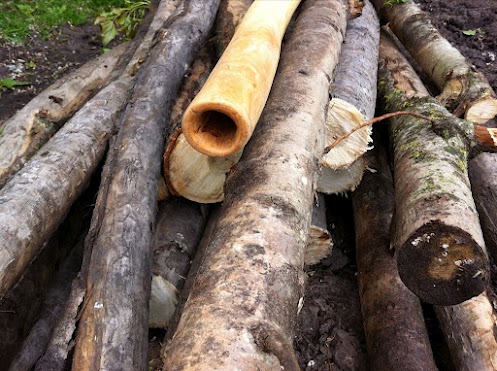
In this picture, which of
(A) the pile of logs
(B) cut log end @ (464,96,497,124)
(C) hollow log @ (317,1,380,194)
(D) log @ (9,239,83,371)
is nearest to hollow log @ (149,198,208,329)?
(A) the pile of logs

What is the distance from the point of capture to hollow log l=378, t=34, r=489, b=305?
236 cm

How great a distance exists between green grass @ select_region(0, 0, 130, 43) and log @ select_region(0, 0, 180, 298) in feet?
10.6

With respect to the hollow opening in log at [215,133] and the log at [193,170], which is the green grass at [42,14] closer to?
the log at [193,170]

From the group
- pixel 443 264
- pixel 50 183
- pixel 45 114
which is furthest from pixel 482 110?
pixel 45 114

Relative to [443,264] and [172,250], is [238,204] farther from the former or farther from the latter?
[443,264]

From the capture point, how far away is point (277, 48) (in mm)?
3023

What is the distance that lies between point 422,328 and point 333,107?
1359 millimetres

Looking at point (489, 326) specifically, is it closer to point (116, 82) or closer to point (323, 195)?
point (323, 195)

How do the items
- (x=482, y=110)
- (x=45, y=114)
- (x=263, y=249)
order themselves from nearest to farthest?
(x=263, y=249)
(x=45, y=114)
(x=482, y=110)

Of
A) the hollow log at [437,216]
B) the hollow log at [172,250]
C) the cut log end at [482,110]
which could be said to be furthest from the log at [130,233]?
the cut log end at [482,110]

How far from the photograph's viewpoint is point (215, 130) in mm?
2482

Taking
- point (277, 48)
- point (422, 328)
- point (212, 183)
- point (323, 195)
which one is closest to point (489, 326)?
point (422, 328)

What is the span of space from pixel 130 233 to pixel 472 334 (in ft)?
5.79

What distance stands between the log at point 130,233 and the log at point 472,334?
157 cm
